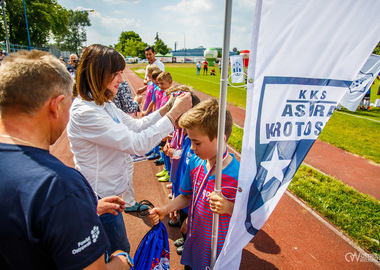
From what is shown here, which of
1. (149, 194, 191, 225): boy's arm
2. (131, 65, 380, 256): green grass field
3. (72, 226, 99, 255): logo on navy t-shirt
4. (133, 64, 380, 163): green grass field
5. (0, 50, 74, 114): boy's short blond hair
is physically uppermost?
(0, 50, 74, 114): boy's short blond hair

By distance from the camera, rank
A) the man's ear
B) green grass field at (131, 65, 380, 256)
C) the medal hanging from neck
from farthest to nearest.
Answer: green grass field at (131, 65, 380, 256) < the medal hanging from neck < the man's ear

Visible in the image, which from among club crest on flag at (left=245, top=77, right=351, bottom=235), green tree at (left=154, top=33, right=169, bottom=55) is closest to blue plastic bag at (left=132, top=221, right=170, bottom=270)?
club crest on flag at (left=245, top=77, right=351, bottom=235)

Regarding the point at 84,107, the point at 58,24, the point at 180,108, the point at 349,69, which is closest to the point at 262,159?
the point at 349,69

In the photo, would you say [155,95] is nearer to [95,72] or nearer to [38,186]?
[95,72]

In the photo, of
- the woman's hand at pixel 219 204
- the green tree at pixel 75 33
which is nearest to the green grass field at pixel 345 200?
the woman's hand at pixel 219 204

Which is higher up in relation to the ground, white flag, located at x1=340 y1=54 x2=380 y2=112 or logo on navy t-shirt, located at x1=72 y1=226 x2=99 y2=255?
white flag, located at x1=340 y1=54 x2=380 y2=112

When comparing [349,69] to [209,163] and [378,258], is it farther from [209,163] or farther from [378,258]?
[378,258]

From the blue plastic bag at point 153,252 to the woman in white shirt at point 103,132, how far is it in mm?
361

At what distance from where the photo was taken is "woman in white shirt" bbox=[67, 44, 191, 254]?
1.91 meters

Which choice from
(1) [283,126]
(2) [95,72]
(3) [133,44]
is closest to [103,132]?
(2) [95,72]

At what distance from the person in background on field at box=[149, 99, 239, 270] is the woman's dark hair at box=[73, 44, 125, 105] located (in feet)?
2.56

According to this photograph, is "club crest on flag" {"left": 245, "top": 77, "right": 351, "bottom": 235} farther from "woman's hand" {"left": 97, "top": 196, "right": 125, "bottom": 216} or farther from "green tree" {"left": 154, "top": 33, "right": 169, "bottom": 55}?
"green tree" {"left": 154, "top": 33, "right": 169, "bottom": 55}

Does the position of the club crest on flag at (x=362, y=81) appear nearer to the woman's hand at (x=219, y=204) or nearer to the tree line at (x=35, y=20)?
the woman's hand at (x=219, y=204)

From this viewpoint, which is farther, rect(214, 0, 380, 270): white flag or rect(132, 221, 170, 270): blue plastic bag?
rect(132, 221, 170, 270): blue plastic bag
